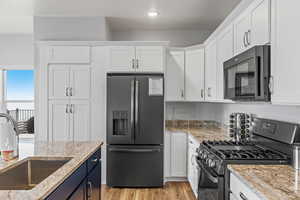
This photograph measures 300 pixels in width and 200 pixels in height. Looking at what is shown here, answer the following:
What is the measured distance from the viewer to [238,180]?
1691 millimetres

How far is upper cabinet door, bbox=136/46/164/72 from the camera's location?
13.3 feet

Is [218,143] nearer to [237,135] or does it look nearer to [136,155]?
[237,135]

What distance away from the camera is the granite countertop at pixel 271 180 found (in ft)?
4.25

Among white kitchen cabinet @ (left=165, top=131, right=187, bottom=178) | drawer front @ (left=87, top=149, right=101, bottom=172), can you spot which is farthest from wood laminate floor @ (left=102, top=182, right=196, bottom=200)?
drawer front @ (left=87, top=149, right=101, bottom=172)

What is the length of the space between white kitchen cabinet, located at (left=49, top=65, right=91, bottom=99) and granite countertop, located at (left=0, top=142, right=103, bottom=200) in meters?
1.57

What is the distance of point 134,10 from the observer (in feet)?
12.8

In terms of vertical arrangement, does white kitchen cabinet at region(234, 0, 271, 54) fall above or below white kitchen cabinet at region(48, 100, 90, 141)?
above

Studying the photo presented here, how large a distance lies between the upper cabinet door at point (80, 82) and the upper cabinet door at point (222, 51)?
76.6 inches

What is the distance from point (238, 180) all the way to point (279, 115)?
1041mm

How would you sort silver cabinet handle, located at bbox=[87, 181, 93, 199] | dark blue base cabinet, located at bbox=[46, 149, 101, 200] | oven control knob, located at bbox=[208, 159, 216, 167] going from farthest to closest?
silver cabinet handle, located at bbox=[87, 181, 93, 199]
oven control knob, located at bbox=[208, 159, 216, 167]
dark blue base cabinet, located at bbox=[46, 149, 101, 200]

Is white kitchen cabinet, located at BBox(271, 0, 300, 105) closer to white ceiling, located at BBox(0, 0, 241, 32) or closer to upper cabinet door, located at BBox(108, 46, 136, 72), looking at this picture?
white ceiling, located at BBox(0, 0, 241, 32)

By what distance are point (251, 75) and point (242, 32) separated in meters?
0.65


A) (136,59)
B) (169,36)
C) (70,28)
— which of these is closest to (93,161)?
(136,59)

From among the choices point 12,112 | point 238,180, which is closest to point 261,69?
point 238,180
